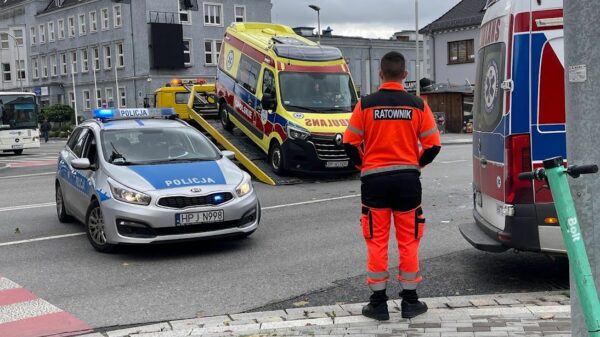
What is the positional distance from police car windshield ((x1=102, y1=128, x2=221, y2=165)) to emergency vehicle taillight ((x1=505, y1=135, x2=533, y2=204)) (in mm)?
4406

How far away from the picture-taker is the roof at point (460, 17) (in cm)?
4566

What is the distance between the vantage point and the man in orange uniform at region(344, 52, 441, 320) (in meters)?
5.18

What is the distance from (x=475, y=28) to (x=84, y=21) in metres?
35.8

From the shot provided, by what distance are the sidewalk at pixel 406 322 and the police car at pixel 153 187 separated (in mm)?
2382

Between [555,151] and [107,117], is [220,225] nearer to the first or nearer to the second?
[107,117]

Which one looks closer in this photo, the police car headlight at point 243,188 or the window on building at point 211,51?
the police car headlight at point 243,188

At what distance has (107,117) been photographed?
389 inches

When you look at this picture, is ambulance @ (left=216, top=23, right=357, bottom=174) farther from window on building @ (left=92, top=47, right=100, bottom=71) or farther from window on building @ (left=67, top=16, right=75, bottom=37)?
window on building @ (left=67, top=16, right=75, bottom=37)

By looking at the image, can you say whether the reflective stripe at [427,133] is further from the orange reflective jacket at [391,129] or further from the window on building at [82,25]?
Result: the window on building at [82,25]

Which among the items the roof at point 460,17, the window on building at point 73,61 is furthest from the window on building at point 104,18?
the roof at point 460,17

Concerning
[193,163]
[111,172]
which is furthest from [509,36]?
[111,172]

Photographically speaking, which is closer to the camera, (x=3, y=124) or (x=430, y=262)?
(x=430, y=262)

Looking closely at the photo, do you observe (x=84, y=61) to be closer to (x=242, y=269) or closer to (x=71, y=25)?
(x=71, y=25)

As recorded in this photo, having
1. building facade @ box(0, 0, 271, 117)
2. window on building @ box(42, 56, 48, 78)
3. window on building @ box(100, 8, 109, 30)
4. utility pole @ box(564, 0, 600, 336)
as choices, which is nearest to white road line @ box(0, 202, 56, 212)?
utility pole @ box(564, 0, 600, 336)
